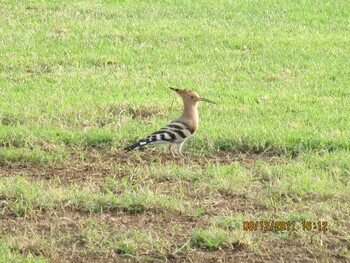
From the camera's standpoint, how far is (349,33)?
1409 cm

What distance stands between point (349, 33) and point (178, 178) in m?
6.54

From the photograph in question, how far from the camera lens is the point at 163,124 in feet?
32.2
